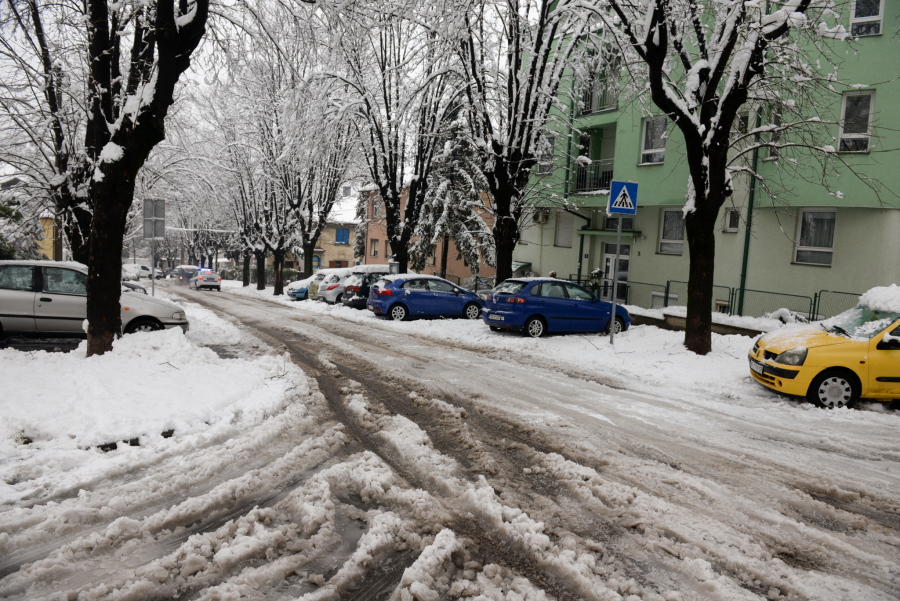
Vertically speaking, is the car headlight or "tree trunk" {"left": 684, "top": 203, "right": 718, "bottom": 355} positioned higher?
"tree trunk" {"left": 684, "top": 203, "right": 718, "bottom": 355}

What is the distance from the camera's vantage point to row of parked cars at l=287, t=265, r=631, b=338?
13594mm

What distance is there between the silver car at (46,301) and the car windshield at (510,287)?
26.4 ft

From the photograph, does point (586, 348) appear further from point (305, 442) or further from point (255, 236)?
point (255, 236)

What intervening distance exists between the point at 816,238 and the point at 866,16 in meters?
5.80

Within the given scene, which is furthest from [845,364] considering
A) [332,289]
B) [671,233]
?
[332,289]

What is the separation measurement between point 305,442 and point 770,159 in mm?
15264

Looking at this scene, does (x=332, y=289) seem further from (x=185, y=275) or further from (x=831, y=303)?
(x=185, y=275)

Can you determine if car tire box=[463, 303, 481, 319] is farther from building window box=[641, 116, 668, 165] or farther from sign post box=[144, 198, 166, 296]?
sign post box=[144, 198, 166, 296]

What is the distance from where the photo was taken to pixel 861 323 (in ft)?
26.9

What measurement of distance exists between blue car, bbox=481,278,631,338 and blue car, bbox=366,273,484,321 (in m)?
4.04

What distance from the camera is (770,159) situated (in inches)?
596

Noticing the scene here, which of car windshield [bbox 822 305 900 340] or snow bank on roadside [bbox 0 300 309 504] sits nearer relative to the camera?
snow bank on roadside [bbox 0 300 309 504]

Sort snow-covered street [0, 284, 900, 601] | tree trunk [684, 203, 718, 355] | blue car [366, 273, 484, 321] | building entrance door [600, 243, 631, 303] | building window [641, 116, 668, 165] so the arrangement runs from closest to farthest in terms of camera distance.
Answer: snow-covered street [0, 284, 900, 601] → tree trunk [684, 203, 718, 355] → blue car [366, 273, 484, 321] → building window [641, 116, 668, 165] → building entrance door [600, 243, 631, 303]

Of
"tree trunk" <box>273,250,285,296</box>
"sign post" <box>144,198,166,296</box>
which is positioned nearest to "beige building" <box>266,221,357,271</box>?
"tree trunk" <box>273,250,285,296</box>
